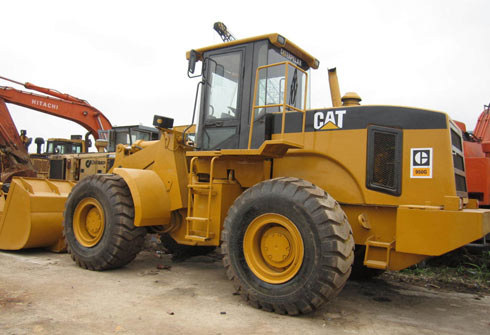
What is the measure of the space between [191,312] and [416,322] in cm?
213

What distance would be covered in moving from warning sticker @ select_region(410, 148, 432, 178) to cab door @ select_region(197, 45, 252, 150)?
2.03m

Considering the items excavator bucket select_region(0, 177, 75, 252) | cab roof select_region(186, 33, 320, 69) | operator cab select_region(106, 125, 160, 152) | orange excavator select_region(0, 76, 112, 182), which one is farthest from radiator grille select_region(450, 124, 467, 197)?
orange excavator select_region(0, 76, 112, 182)

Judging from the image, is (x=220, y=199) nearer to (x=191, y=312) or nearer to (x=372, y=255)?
(x=191, y=312)

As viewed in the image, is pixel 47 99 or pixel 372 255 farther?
pixel 47 99

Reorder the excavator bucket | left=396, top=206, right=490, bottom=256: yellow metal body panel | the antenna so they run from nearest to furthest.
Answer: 1. left=396, top=206, right=490, bottom=256: yellow metal body panel
2. the excavator bucket
3. the antenna

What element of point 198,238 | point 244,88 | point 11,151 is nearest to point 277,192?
point 198,238

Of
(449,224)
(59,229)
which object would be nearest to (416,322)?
(449,224)

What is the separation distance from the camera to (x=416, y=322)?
387 cm

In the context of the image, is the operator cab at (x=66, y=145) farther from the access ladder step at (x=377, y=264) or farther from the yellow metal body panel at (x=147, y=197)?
the access ladder step at (x=377, y=264)

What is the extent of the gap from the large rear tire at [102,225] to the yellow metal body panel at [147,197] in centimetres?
16

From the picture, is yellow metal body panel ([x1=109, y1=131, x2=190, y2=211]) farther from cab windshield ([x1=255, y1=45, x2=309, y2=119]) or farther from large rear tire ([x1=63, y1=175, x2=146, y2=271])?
cab windshield ([x1=255, y1=45, x2=309, y2=119])

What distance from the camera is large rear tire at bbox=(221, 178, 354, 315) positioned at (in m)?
3.62

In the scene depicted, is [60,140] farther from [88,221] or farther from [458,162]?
[458,162]

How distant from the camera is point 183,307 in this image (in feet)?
13.1
